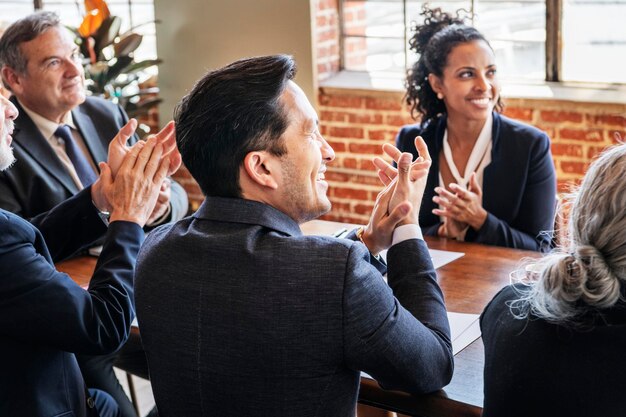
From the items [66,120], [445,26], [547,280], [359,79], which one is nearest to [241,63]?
[547,280]

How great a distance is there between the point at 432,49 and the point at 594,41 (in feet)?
4.40

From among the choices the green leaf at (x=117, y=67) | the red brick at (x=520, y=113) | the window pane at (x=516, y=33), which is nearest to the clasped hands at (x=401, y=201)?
the red brick at (x=520, y=113)

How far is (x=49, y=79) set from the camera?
3234 mm

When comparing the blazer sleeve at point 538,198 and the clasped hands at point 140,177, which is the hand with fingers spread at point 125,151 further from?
the blazer sleeve at point 538,198

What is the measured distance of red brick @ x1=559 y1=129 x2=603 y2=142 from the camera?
441 cm

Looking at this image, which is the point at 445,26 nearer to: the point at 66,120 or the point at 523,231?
the point at 523,231

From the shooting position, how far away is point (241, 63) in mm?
1736

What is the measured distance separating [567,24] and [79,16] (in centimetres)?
361

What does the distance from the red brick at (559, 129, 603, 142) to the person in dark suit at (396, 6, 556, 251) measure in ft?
3.81

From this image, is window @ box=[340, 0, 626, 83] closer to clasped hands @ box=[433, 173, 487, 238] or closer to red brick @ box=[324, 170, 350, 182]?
red brick @ box=[324, 170, 350, 182]

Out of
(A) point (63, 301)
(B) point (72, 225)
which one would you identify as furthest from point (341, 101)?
(A) point (63, 301)

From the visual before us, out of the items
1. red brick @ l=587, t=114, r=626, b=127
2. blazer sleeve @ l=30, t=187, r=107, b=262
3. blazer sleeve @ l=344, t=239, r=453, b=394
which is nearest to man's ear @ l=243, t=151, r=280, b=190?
blazer sleeve @ l=344, t=239, r=453, b=394

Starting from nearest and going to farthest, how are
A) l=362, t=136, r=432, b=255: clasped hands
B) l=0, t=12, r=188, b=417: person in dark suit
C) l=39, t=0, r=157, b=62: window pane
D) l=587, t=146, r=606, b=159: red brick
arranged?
l=362, t=136, r=432, b=255: clasped hands, l=0, t=12, r=188, b=417: person in dark suit, l=587, t=146, r=606, b=159: red brick, l=39, t=0, r=157, b=62: window pane

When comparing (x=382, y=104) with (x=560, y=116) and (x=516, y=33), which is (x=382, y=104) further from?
(x=560, y=116)
